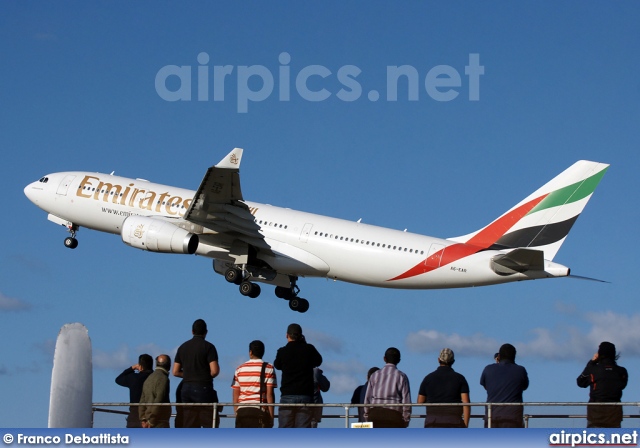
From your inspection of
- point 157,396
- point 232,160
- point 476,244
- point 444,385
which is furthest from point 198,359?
point 476,244

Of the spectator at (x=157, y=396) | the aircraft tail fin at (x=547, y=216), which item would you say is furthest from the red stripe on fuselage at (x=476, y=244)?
the spectator at (x=157, y=396)

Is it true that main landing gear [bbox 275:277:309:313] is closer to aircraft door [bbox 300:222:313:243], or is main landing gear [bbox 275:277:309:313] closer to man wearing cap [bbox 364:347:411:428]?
aircraft door [bbox 300:222:313:243]

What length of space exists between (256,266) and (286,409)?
3787 centimetres

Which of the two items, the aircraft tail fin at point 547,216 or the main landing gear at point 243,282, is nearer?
the aircraft tail fin at point 547,216

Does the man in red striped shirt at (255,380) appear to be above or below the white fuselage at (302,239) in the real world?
below

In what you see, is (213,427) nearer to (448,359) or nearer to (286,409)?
(286,409)

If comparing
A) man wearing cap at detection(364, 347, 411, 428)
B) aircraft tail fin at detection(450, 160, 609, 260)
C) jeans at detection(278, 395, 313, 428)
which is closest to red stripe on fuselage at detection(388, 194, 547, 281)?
aircraft tail fin at detection(450, 160, 609, 260)

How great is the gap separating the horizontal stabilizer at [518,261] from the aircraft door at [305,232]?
1092 cm

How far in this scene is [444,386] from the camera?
890 inches

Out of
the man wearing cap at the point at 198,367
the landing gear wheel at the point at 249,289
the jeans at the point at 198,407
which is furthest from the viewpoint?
the landing gear wheel at the point at 249,289

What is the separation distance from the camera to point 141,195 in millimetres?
59844

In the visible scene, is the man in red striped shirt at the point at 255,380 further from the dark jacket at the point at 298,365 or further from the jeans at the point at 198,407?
the jeans at the point at 198,407

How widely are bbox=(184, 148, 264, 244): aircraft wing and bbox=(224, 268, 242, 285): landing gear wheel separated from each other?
2.27 metres

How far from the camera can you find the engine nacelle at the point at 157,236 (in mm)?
55500
